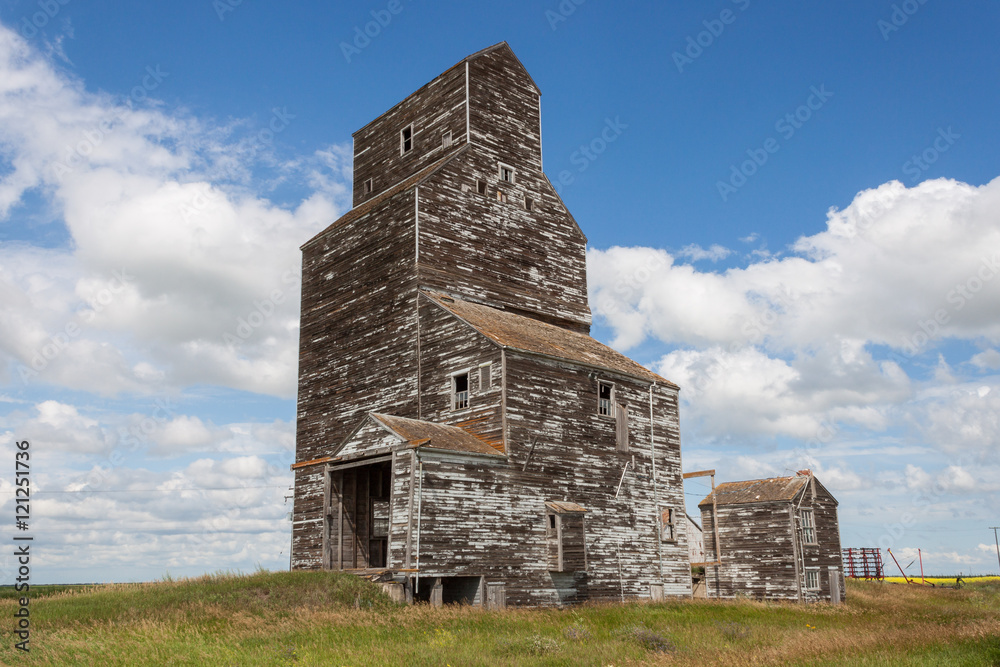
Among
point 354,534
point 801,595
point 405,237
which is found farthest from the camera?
point 801,595

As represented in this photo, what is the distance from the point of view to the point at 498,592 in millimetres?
23266

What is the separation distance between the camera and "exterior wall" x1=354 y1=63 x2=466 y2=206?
33562 mm

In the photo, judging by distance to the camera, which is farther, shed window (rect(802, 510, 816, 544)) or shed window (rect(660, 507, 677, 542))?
shed window (rect(802, 510, 816, 544))

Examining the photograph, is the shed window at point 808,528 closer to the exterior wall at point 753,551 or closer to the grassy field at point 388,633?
the exterior wall at point 753,551

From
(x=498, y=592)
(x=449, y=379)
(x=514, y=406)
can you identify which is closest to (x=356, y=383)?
(x=449, y=379)

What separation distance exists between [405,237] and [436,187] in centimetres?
239

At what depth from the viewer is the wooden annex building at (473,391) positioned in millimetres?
23406


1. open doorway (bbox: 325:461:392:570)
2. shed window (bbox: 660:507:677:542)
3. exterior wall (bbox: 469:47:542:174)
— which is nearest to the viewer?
open doorway (bbox: 325:461:392:570)

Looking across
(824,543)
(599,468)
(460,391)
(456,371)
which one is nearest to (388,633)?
(460,391)

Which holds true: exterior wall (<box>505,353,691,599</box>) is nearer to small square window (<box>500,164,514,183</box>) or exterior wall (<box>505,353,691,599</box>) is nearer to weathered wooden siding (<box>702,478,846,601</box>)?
weathered wooden siding (<box>702,478,846,601</box>)

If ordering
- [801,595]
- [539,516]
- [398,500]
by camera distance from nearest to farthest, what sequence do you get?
1. [398,500]
2. [539,516]
3. [801,595]

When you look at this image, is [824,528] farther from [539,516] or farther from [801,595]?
[539,516]

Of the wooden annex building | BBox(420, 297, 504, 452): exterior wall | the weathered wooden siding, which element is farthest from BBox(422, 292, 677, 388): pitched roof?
the weathered wooden siding

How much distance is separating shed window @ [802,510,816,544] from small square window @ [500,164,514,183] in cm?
1945
